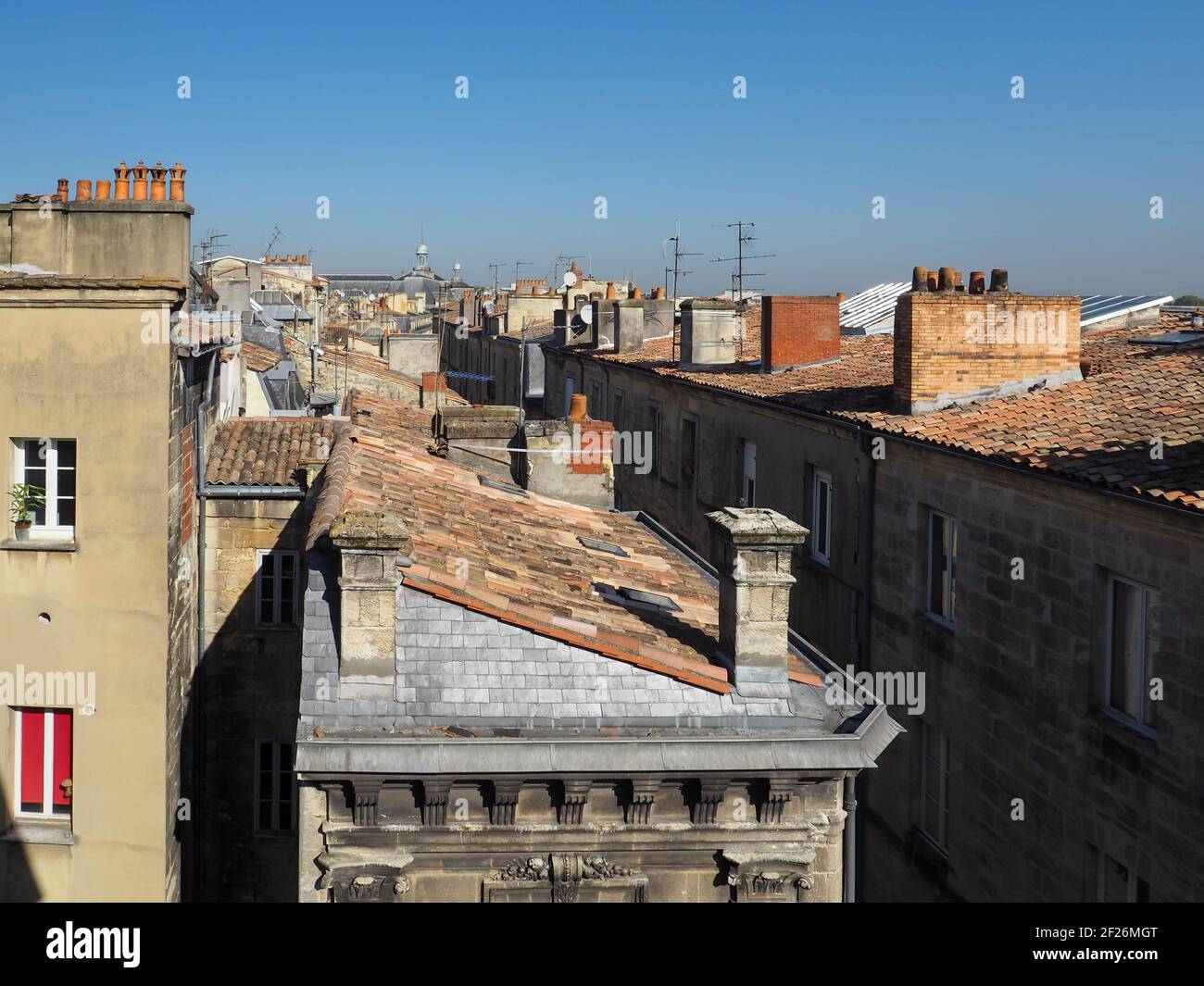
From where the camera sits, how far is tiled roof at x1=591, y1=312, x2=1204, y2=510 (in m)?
11.4

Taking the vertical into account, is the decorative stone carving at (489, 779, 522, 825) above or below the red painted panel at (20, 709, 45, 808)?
above

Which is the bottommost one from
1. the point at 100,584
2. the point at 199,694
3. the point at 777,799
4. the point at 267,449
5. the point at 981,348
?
the point at 199,694

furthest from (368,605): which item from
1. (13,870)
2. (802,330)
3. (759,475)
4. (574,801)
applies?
(802,330)

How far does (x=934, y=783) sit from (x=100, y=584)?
31.5ft

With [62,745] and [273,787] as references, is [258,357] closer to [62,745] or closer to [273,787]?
[273,787]

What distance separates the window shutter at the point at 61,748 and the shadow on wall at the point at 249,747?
→ 7.24 ft

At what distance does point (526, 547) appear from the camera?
45.2 ft

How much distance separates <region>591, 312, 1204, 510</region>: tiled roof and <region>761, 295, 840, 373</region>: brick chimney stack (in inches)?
77.3

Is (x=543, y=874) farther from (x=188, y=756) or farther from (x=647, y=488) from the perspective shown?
(x=647, y=488)

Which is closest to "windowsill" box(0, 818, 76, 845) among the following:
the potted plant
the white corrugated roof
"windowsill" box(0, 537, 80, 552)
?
"windowsill" box(0, 537, 80, 552)

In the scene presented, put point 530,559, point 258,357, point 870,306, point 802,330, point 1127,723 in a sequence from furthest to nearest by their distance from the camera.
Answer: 1. point 870,306
2. point 258,357
3. point 802,330
4. point 530,559
5. point 1127,723

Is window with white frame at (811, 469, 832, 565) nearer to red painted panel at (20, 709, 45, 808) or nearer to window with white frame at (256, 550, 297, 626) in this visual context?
window with white frame at (256, 550, 297, 626)

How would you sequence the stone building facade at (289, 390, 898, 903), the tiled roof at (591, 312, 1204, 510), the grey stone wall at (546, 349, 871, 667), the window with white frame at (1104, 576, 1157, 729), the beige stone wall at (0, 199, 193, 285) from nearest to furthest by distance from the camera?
the stone building facade at (289, 390, 898, 903)
the window with white frame at (1104, 576, 1157, 729)
the tiled roof at (591, 312, 1204, 510)
the beige stone wall at (0, 199, 193, 285)
the grey stone wall at (546, 349, 871, 667)

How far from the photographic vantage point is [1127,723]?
11.5 meters
